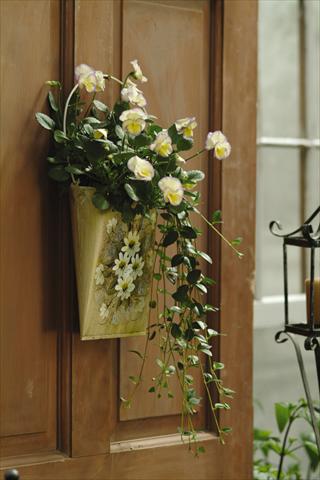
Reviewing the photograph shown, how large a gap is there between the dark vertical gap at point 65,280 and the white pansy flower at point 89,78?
3.2 inches

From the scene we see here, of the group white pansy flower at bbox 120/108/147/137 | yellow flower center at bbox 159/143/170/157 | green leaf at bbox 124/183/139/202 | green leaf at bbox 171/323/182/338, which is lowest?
green leaf at bbox 171/323/182/338

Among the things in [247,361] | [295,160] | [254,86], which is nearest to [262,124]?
[295,160]

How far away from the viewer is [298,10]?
2.69 metres

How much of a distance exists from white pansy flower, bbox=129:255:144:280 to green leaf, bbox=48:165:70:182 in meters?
0.21

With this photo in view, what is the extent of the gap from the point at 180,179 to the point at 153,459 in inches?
25.1

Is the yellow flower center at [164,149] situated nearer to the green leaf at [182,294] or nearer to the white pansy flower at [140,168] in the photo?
the white pansy flower at [140,168]

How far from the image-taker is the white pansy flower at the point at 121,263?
1.54 metres

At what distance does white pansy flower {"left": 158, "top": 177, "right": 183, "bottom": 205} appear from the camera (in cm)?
143

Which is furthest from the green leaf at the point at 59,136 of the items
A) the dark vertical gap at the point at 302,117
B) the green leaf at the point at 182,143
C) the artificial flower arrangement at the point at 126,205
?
Answer: the dark vertical gap at the point at 302,117

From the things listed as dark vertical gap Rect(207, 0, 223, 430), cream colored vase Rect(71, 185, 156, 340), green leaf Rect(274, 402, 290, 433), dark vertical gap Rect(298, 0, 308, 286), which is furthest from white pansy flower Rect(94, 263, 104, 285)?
dark vertical gap Rect(298, 0, 308, 286)

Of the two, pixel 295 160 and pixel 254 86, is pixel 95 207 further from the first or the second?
pixel 295 160

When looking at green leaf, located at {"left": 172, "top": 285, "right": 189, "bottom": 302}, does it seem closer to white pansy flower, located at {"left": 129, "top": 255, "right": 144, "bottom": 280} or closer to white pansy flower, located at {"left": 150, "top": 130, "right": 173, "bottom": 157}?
white pansy flower, located at {"left": 129, "top": 255, "right": 144, "bottom": 280}

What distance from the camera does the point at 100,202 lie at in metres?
1.48

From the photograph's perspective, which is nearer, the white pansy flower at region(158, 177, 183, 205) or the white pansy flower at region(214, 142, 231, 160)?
the white pansy flower at region(158, 177, 183, 205)
